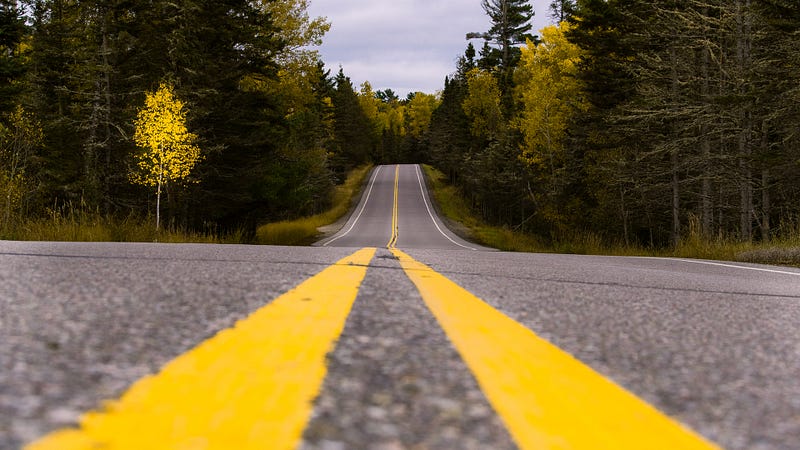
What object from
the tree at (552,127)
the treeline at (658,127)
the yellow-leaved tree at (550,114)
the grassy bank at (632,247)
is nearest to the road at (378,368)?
the grassy bank at (632,247)

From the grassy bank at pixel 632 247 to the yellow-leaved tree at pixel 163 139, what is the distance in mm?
14212

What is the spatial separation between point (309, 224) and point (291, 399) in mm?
32473

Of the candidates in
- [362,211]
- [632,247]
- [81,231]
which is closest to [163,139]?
[81,231]

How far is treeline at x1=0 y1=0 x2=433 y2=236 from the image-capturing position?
19.0 metres

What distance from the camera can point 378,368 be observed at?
3.84 feet

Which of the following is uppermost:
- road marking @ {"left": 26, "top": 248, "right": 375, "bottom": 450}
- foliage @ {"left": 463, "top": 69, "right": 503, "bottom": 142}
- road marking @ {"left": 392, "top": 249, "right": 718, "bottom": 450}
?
foliage @ {"left": 463, "top": 69, "right": 503, "bottom": 142}

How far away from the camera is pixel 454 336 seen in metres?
1.53

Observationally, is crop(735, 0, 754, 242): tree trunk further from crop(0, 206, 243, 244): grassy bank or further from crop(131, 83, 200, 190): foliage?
crop(131, 83, 200, 190): foliage

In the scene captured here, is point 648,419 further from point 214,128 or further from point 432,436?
point 214,128

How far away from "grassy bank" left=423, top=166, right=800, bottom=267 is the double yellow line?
7.89 metres

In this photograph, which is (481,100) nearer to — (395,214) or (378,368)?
(395,214)

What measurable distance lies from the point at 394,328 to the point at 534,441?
2.83 feet

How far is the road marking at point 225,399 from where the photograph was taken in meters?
0.72

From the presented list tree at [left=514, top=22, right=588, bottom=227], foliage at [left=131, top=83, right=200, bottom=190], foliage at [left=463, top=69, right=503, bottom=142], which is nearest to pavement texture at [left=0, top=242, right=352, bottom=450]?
foliage at [left=131, top=83, right=200, bottom=190]
